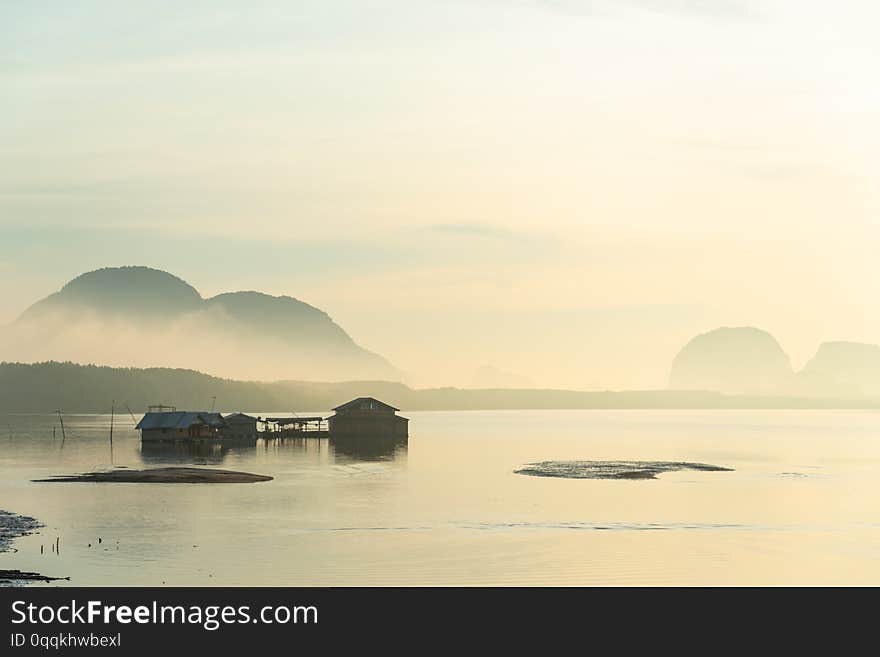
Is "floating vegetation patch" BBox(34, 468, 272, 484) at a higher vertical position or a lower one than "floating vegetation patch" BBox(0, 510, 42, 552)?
higher

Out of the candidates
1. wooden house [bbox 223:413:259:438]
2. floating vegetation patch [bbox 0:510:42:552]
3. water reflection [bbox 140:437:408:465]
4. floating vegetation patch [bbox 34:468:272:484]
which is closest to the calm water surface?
floating vegetation patch [bbox 0:510:42:552]

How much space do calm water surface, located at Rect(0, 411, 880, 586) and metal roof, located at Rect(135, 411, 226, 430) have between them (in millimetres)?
27173

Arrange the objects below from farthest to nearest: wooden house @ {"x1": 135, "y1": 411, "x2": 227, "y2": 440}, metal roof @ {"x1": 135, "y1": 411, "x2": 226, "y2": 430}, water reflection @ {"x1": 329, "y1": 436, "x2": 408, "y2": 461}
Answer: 1. wooden house @ {"x1": 135, "y1": 411, "x2": 227, "y2": 440}
2. metal roof @ {"x1": 135, "y1": 411, "x2": 226, "y2": 430}
3. water reflection @ {"x1": 329, "y1": 436, "x2": 408, "y2": 461}

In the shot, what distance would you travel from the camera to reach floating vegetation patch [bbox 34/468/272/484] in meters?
85.1

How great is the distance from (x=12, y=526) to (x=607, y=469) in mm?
58675

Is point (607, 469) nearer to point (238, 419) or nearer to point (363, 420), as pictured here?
point (363, 420)

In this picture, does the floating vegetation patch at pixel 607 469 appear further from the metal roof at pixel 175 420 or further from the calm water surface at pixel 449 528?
the metal roof at pixel 175 420

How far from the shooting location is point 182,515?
6488cm

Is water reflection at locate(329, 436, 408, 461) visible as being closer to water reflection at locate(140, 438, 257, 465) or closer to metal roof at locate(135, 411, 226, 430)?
water reflection at locate(140, 438, 257, 465)

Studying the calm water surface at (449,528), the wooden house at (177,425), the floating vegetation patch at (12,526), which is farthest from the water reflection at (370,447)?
the floating vegetation patch at (12,526)

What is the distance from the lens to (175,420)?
13875 cm

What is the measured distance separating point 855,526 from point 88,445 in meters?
110
